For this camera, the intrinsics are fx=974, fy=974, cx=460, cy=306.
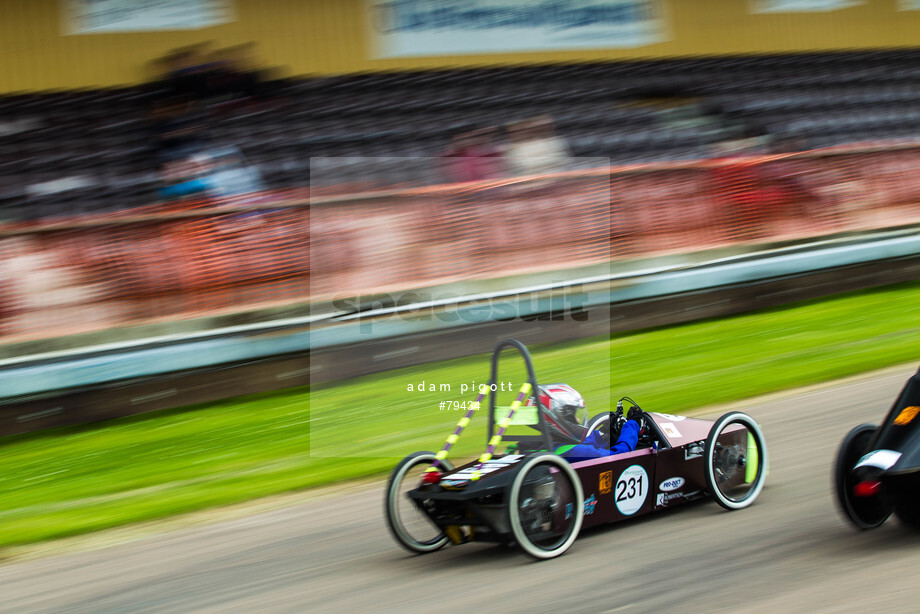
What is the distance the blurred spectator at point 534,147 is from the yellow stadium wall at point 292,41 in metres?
0.99

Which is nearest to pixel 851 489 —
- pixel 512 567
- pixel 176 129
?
pixel 512 567

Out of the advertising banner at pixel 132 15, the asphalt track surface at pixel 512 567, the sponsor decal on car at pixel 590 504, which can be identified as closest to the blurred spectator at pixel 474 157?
the advertising banner at pixel 132 15

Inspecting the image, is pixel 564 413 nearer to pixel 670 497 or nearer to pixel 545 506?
pixel 545 506

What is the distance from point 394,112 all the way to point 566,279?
13.4ft

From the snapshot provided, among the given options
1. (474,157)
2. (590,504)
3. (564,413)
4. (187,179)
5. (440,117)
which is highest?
(440,117)

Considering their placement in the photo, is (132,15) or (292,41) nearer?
(132,15)

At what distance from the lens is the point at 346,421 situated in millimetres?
6051

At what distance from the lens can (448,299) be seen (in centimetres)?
855

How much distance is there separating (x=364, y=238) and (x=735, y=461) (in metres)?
4.14

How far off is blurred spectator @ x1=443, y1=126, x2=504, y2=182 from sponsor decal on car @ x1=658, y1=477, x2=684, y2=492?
516 cm

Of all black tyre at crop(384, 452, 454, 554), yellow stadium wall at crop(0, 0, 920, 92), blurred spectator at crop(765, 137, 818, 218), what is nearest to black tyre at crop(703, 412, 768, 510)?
black tyre at crop(384, 452, 454, 554)

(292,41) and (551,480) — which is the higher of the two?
(292,41)

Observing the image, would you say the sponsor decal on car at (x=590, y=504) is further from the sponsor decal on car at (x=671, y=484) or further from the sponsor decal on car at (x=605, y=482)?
the sponsor decal on car at (x=671, y=484)

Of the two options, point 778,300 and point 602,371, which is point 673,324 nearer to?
point 778,300
